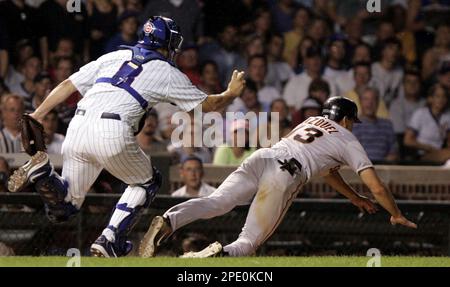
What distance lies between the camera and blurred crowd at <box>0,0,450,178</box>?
56.2 feet

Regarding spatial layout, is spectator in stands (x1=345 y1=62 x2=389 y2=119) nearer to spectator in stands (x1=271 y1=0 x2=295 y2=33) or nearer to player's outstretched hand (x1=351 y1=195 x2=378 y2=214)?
spectator in stands (x1=271 y1=0 x2=295 y2=33)

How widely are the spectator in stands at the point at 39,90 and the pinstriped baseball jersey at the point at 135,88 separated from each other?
5.17m

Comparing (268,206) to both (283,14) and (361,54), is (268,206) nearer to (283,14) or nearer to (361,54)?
(361,54)

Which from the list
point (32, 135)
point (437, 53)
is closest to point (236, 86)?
point (32, 135)

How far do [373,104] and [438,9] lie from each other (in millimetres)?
3445

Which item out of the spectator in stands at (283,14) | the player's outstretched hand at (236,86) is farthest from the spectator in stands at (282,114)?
the player's outstretched hand at (236,86)

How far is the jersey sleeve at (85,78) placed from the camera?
11.5 m

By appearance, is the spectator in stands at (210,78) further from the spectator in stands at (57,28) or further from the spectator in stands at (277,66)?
the spectator in stands at (57,28)

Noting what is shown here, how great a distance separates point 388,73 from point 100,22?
3.75 meters

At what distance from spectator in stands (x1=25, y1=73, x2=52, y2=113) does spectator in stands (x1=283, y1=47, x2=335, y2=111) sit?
302 centimetres

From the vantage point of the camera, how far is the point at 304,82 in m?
18.1


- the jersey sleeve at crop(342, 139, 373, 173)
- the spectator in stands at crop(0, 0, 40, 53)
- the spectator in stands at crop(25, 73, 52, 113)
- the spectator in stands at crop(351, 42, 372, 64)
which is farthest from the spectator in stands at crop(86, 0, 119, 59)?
the jersey sleeve at crop(342, 139, 373, 173)
